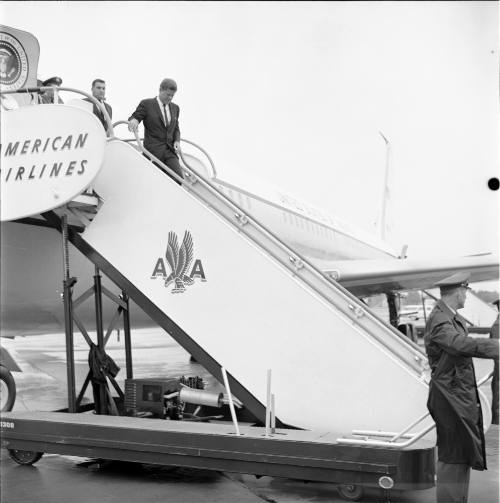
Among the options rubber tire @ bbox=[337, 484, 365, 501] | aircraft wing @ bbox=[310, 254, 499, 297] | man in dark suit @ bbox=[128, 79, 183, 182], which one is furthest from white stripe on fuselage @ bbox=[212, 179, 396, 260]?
rubber tire @ bbox=[337, 484, 365, 501]

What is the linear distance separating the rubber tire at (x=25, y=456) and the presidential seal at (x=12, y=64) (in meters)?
2.81

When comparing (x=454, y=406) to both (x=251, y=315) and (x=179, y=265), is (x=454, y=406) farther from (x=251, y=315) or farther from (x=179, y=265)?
(x=179, y=265)

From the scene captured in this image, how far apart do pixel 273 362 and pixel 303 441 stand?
0.73 meters

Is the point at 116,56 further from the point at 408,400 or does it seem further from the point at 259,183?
the point at 259,183

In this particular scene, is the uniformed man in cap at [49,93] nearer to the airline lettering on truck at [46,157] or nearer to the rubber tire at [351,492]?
the airline lettering on truck at [46,157]

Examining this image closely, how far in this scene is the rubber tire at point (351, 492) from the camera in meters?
4.22

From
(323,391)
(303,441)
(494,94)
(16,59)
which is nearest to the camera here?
(494,94)

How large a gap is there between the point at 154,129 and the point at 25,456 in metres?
2.84

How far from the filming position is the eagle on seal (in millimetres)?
5016

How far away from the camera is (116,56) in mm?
5355

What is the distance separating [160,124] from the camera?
569cm

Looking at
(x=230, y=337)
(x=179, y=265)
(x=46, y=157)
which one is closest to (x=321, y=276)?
(x=230, y=337)

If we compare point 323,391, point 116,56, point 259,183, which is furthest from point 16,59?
point 259,183

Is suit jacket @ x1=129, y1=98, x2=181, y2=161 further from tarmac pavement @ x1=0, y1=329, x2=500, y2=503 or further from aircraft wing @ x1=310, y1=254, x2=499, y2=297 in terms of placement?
aircraft wing @ x1=310, y1=254, x2=499, y2=297
